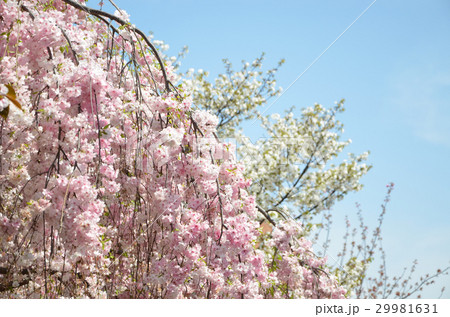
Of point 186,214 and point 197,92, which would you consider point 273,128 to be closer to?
point 197,92

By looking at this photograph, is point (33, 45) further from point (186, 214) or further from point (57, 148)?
point (186, 214)

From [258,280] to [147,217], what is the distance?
0.97 m

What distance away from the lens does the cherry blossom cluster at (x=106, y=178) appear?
7.25 feet

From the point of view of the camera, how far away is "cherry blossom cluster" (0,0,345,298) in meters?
2.21

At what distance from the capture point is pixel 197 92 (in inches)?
345

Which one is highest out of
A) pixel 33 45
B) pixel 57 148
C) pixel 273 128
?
pixel 273 128

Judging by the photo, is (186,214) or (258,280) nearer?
(186,214)

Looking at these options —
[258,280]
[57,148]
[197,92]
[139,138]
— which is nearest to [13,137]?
[57,148]

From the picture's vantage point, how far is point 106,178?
2705 mm
